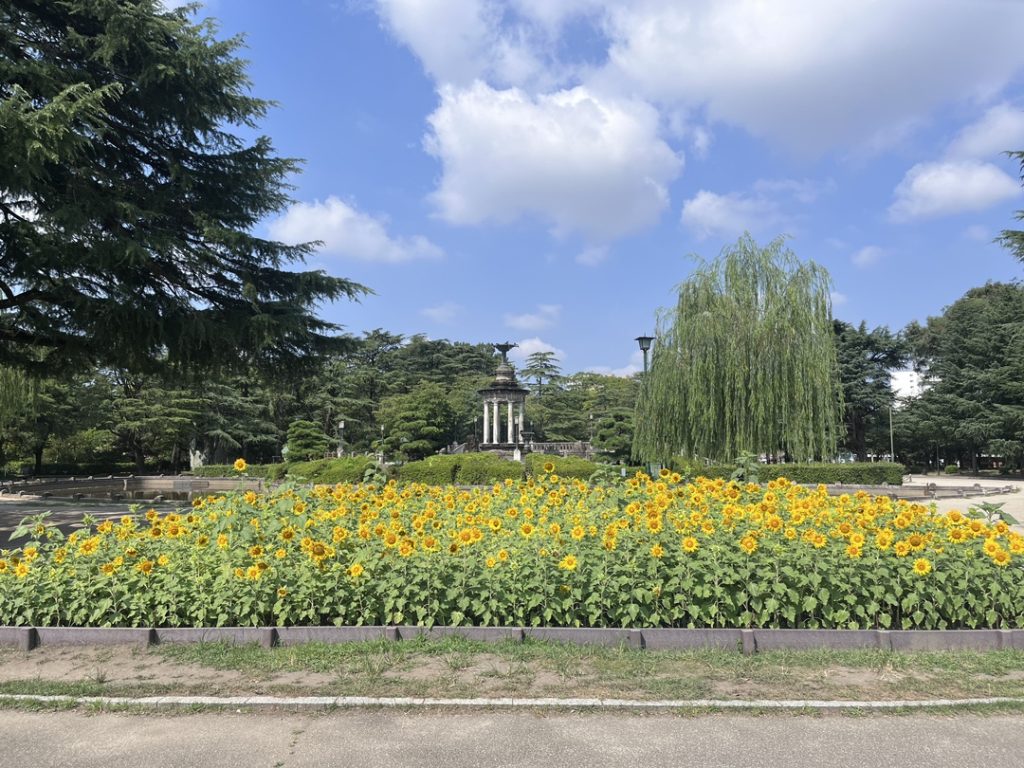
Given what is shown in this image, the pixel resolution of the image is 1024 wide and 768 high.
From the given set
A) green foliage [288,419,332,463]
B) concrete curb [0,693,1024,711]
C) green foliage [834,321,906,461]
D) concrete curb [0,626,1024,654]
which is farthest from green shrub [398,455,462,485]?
green foliage [834,321,906,461]

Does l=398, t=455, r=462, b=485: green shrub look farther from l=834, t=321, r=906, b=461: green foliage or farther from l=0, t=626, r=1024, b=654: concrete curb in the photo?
l=834, t=321, r=906, b=461: green foliage

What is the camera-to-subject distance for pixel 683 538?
4.68 metres

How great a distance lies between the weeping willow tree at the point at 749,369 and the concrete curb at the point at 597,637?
12.8 metres

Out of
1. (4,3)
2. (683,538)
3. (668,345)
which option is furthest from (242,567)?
(668,345)

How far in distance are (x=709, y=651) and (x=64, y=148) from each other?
9.93m

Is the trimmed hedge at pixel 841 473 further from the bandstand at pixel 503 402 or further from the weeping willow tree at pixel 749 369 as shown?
the bandstand at pixel 503 402

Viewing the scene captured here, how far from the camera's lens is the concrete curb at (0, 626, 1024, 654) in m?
4.07

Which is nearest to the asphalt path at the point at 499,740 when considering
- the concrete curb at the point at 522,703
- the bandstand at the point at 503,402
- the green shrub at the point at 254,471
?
the concrete curb at the point at 522,703

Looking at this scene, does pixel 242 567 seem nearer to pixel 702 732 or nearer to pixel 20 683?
pixel 20 683

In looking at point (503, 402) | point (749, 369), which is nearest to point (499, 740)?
point (749, 369)

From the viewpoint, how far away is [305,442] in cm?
3222

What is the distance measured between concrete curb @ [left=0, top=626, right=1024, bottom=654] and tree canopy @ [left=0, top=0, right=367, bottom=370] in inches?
302

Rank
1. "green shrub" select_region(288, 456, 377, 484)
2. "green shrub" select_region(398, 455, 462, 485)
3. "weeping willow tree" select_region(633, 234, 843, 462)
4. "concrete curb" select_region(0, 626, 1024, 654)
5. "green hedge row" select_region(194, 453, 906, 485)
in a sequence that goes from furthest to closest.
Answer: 1. "green shrub" select_region(288, 456, 377, 484)
2. "green shrub" select_region(398, 455, 462, 485)
3. "green hedge row" select_region(194, 453, 906, 485)
4. "weeping willow tree" select_region(633, 234, 843, 462)
5. "concrete curb" select_region(0, 626, 1024, 654)

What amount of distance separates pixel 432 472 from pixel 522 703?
16.9 m
